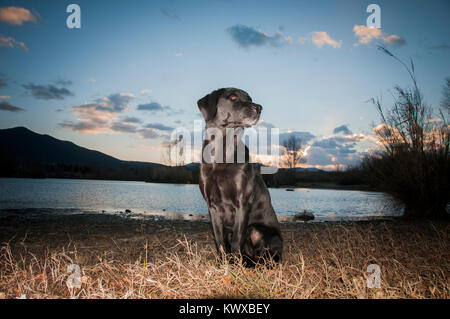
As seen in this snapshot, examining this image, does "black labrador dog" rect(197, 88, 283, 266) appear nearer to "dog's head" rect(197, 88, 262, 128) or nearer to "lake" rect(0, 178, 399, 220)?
"dog's head" rect(197, 88, 262, 128)

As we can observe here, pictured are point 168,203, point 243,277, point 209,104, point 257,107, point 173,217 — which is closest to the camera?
point 243,277

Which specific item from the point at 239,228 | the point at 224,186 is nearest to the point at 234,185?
the point at 224,186

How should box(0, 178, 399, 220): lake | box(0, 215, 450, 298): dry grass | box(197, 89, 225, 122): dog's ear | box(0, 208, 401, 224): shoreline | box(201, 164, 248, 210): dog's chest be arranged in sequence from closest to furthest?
box(0, 215, 450, 298): dry grass → box(201, 164, 248, 210): dog's chest → box(197, 89, 225, 122): dog's ear → box(0, 208, 401, 224): shoreline → box(0, 178, 399, 220): lake

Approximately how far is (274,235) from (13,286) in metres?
2.85

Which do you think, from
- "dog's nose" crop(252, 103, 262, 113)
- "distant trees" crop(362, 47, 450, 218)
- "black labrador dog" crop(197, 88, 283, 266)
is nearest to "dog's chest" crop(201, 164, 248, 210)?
"black labrador dog" crop(197, 88, 283, 266)

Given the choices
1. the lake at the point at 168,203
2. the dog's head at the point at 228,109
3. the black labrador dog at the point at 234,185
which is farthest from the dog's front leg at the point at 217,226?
the lake at the point at 168,203

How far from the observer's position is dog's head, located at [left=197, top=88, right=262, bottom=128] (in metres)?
3.34

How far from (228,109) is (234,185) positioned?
0.98 m

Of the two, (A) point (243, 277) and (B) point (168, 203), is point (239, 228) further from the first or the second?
(B) point (168, 203)

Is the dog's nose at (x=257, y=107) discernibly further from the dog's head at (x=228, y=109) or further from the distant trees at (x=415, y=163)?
the distant trees at (x=415, y=163)

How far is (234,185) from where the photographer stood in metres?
3.10

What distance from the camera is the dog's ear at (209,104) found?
135 inches
